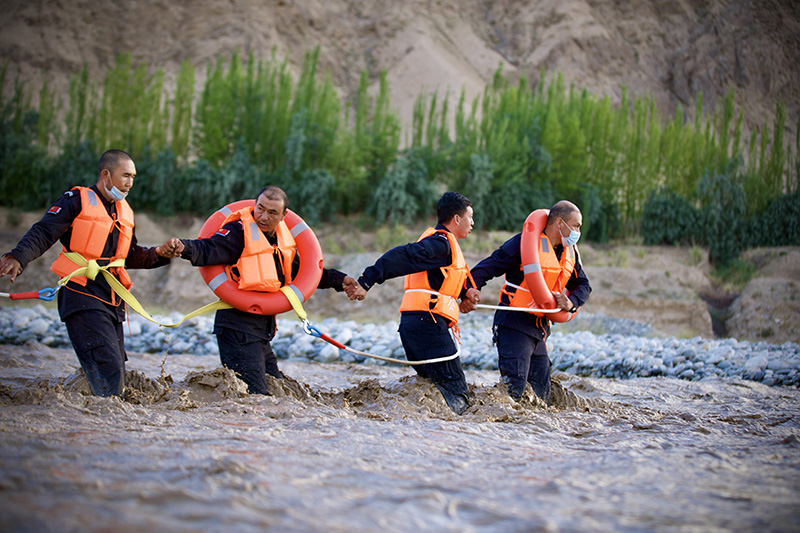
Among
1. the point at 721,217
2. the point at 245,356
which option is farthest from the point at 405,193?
the point at 245,356

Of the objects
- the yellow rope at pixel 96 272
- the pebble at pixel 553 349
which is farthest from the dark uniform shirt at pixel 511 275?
the pebble at pixel 553 349

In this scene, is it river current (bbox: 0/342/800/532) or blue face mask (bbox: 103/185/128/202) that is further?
blue face mask (bbox: 103/185/128/202)

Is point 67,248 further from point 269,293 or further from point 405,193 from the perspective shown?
point 405,193

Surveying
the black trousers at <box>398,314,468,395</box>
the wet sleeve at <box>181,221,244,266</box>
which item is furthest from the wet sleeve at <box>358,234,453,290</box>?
the wet sleeve at <box>181,221,244,266</box>

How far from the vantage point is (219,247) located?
4.76 m

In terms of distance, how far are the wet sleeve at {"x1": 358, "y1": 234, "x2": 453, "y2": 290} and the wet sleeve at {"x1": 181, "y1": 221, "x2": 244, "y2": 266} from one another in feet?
3.25

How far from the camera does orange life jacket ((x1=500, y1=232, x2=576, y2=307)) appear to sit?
17.1 feet

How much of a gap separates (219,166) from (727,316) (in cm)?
1426

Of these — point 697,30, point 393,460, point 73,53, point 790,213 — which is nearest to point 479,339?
point 393,460

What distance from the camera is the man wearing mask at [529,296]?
507 centimetres

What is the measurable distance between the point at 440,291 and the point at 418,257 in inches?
12.7

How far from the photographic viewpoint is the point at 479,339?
402 inches

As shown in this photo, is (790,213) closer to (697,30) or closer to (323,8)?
(697,30)

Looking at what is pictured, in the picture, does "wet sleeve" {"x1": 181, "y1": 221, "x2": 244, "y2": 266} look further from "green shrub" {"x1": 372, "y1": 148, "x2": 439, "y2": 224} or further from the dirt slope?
the dirt slope
